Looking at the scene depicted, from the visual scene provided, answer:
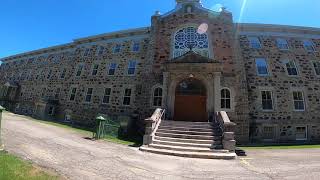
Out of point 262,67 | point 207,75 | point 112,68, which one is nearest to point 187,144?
point 207,75

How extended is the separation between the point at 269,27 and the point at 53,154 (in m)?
21.1

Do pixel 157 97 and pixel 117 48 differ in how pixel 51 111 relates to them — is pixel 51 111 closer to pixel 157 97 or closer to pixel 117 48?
pixel 117 48

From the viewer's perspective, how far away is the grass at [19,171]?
4875 millimetres

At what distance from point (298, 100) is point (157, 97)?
1232 cm

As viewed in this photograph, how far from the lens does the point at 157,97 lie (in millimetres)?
17953

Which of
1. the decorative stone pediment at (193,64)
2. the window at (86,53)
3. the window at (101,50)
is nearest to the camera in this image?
the decorative stone pediment at (193,64)

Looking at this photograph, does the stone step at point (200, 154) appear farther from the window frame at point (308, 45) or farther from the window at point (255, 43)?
the window frame at point (308, 45)

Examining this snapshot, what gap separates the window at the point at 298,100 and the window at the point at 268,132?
2.98 m

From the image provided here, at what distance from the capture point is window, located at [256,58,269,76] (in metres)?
19.1

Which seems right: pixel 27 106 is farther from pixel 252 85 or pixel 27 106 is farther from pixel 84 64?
pixel 252 85

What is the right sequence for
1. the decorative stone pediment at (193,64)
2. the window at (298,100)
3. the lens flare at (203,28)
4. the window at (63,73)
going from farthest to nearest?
1. the window at (63,73)
2. the lens flare at (203,28)
3. the window at (298,100)
4. the decorative stone pediment at (193,64)

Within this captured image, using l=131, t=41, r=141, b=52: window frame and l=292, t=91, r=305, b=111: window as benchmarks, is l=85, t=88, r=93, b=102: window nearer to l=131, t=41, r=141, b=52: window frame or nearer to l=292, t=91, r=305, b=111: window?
l=131, t=41, r=141, b=52: window frame

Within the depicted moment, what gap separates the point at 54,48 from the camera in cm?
3073

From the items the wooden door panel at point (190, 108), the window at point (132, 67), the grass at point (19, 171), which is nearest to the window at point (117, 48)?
the window at point (132, 67)
